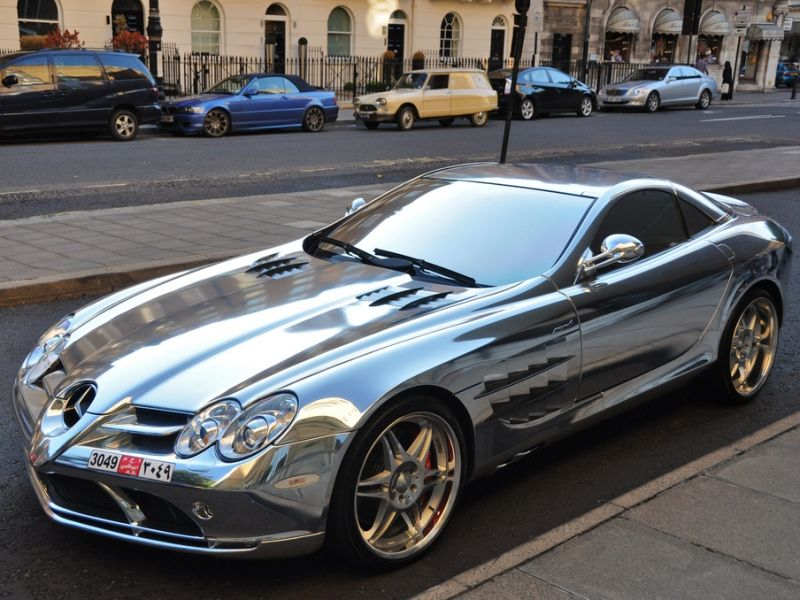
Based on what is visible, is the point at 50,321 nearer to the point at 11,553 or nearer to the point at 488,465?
the point at 11,553

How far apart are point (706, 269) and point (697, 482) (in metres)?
1.32

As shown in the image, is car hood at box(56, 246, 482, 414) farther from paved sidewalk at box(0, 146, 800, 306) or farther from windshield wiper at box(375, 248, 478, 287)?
paved sidewalk at box(0, 146, 800, 306)

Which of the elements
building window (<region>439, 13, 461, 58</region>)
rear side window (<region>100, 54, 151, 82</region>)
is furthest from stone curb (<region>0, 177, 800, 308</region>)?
building window (<region>439, 13, 461, 58</region>)

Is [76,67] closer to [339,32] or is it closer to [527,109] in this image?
[527,109]

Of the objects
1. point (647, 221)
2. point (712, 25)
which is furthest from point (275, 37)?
point (647, 221)

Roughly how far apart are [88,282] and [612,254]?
4658 mm

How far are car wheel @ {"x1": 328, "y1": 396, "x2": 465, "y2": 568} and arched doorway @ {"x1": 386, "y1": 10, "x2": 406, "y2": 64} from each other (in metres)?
34.4

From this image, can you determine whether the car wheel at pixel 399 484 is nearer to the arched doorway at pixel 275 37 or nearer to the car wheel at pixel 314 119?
the car wheel at pixel 314 119

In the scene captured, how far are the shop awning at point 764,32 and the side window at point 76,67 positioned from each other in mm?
40928

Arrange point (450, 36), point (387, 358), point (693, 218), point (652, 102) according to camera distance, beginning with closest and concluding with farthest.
A: 1. point (387, 358)
2. point (693, 218)
3. point (652, 102)
4. point (450, 36)

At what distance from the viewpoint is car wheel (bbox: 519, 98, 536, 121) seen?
92.1ft

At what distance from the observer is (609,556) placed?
11.6 feet

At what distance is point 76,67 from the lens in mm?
19375

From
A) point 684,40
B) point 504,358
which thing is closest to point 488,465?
point 504,358
